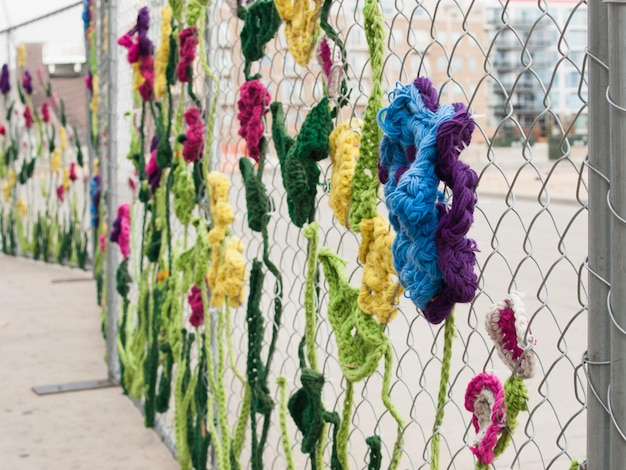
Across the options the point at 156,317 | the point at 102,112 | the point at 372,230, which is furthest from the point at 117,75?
the point at 372,230

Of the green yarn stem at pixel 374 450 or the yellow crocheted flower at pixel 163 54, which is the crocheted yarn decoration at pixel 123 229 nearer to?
the yellow crocheted flower at pixel 163 54

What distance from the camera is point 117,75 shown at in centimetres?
366

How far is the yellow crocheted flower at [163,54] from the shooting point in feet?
8.36

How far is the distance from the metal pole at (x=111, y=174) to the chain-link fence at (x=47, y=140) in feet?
8.62

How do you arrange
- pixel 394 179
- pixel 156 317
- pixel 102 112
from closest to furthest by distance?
pixel 394 179, pixel 156 317, pixel 102 112

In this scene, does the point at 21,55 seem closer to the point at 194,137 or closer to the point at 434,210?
the point at 194,137

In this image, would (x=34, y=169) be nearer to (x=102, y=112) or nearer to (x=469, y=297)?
(x=102, y=112)

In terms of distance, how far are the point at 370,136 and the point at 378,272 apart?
21cm

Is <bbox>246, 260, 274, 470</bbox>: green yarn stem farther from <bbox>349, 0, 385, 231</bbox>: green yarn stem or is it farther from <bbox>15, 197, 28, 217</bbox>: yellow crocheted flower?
<bbox>15, 197, 28, 217</bbox>: yellow crocheted flower

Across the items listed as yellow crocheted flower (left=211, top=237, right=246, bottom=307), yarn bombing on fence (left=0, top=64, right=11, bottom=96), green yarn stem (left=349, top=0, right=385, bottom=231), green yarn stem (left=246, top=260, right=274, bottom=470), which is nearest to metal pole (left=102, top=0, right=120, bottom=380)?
yellow crocheted flower (left=211, top=237, right=246, bottom=307)

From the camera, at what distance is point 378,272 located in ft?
4.43

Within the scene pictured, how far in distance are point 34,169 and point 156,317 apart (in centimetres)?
441

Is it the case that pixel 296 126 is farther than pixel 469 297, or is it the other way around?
pixel 296 126

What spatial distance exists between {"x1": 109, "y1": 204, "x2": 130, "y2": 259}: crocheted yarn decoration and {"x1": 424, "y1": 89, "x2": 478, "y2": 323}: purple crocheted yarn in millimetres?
2417
